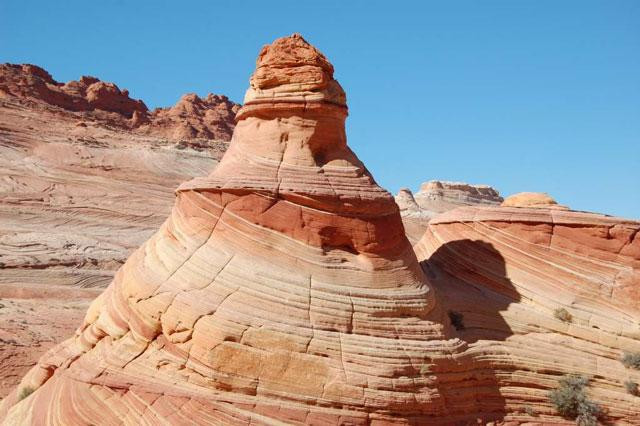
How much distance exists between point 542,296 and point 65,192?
97.5 feet

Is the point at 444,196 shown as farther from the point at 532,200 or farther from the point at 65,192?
the point at 532,200

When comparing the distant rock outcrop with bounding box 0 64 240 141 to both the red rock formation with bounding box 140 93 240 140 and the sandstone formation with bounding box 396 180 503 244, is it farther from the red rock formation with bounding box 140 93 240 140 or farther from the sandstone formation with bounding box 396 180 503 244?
the sandstone formation with bounding box 396 180 503 244

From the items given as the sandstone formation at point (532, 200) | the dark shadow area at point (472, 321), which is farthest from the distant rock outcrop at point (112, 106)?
the dark shadow area at point (472, 321)

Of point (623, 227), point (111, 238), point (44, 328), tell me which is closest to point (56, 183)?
point (111, 238)

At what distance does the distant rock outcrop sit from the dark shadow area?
4847 centimetres

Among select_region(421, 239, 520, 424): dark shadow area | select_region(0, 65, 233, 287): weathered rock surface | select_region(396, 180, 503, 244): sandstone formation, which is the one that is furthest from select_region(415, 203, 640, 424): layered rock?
select_region(396, 180, 503, 244): sandstone formation

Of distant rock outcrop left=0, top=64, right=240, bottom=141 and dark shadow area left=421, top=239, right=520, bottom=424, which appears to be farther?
distant rock outcrop left=0, top=64, right=240, bottom=141

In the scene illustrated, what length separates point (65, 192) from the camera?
112 feet

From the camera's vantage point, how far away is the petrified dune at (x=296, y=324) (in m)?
8.68

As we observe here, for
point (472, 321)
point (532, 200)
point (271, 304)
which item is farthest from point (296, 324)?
point (532, 200)

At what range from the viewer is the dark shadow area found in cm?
1012

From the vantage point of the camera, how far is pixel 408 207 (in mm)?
47906

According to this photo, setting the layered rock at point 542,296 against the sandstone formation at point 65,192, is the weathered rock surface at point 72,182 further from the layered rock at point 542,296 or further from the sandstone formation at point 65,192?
the layered rock at point 542,296

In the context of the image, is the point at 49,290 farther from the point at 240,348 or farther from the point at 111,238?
the point at 240,348
